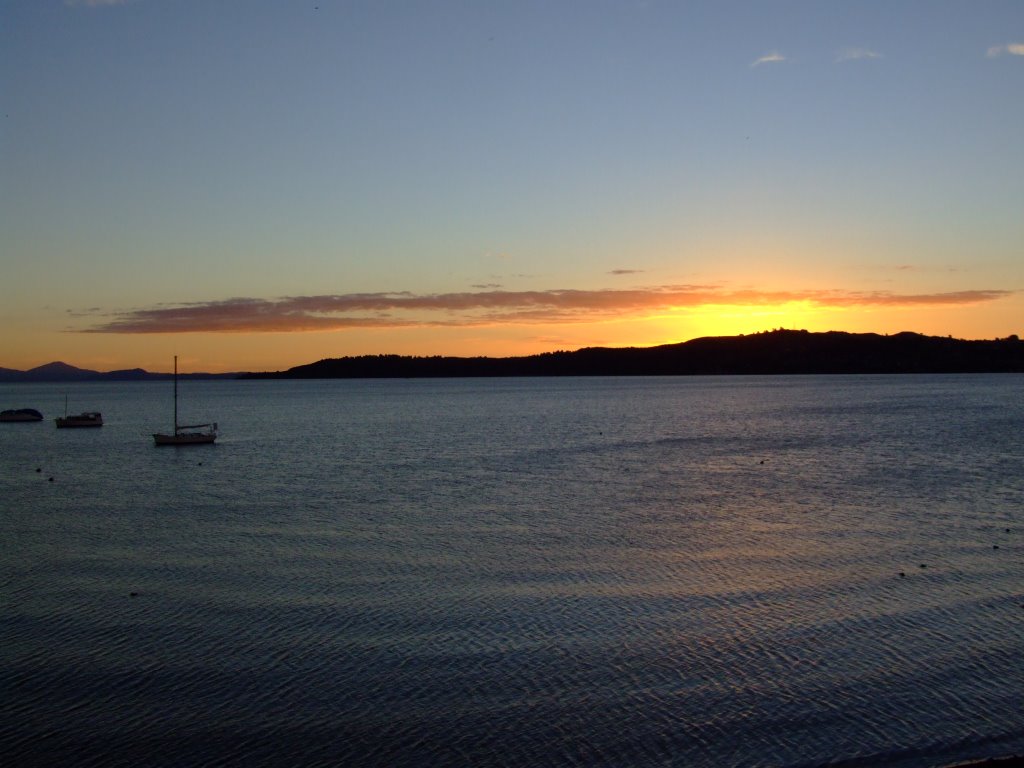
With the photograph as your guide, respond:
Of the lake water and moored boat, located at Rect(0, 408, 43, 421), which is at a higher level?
moored boat, located at Rect(0, 408, 43, 421)

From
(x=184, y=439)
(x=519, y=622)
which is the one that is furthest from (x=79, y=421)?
(x=519, y=622)

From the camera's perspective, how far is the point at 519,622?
16875 millimetres

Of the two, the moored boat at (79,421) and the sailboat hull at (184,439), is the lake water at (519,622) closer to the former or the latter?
the sailboat hull at (184,439)

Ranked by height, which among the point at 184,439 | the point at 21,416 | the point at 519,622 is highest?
the point at 21,416

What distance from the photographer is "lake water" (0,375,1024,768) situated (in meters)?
12.0

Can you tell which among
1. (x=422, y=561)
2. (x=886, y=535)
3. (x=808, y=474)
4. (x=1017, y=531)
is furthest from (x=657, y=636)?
(x=808, y=474)

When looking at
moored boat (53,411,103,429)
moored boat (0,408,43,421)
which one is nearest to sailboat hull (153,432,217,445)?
moored boat (53,411,103,429)

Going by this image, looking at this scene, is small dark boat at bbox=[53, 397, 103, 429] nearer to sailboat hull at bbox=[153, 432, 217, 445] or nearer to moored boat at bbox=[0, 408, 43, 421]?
moored boat at bbox=[0, 408, 43, 421]

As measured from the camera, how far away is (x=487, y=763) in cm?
1133

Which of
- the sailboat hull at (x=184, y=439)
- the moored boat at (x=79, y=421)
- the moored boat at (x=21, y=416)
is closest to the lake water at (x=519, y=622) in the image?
the sailboat hull at (x=184, y=439)

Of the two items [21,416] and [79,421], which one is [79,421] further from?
[21,416]

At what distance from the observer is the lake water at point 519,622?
474 inches

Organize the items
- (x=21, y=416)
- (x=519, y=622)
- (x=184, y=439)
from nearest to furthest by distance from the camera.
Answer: (x=519, y=622), (x=184, y=439), (x=21, y=416)

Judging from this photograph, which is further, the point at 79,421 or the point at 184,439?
the point at 79,421
